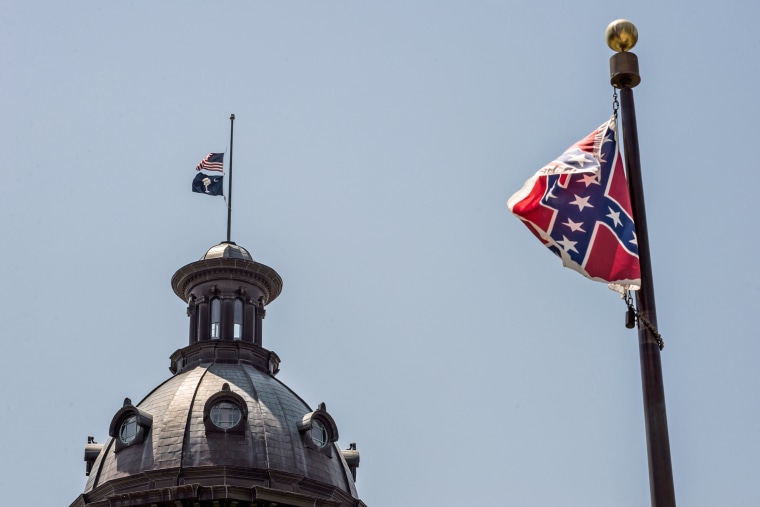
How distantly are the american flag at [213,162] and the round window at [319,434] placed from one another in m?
13.6

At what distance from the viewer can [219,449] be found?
55.7 m

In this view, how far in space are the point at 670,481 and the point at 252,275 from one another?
46.4 m

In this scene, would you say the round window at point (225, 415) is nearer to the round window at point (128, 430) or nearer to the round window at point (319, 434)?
the round window at point (128, 430)

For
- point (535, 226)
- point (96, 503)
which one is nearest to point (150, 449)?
point (96, 503)

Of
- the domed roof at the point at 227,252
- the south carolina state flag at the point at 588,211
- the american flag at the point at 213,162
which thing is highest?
the american flag at the point at 213,162

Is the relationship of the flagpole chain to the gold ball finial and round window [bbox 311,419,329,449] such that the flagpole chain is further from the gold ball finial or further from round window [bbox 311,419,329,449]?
round window [bbox 311,419,329,449]

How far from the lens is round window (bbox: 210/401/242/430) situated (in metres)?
56.2

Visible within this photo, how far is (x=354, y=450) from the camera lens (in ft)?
207

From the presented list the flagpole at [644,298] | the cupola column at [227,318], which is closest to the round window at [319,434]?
the cupola column at [227,318]

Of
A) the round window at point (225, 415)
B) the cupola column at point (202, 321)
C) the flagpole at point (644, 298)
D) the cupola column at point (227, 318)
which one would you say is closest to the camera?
the flagpole at point (644, 298)

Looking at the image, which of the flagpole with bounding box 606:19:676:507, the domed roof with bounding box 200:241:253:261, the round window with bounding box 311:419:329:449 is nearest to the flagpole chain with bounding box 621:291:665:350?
the flagpole with bounding box 606:19:676:507

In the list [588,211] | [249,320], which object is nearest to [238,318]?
[249,320]

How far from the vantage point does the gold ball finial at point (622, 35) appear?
2109 centimetres

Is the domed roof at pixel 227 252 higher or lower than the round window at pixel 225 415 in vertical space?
higher
